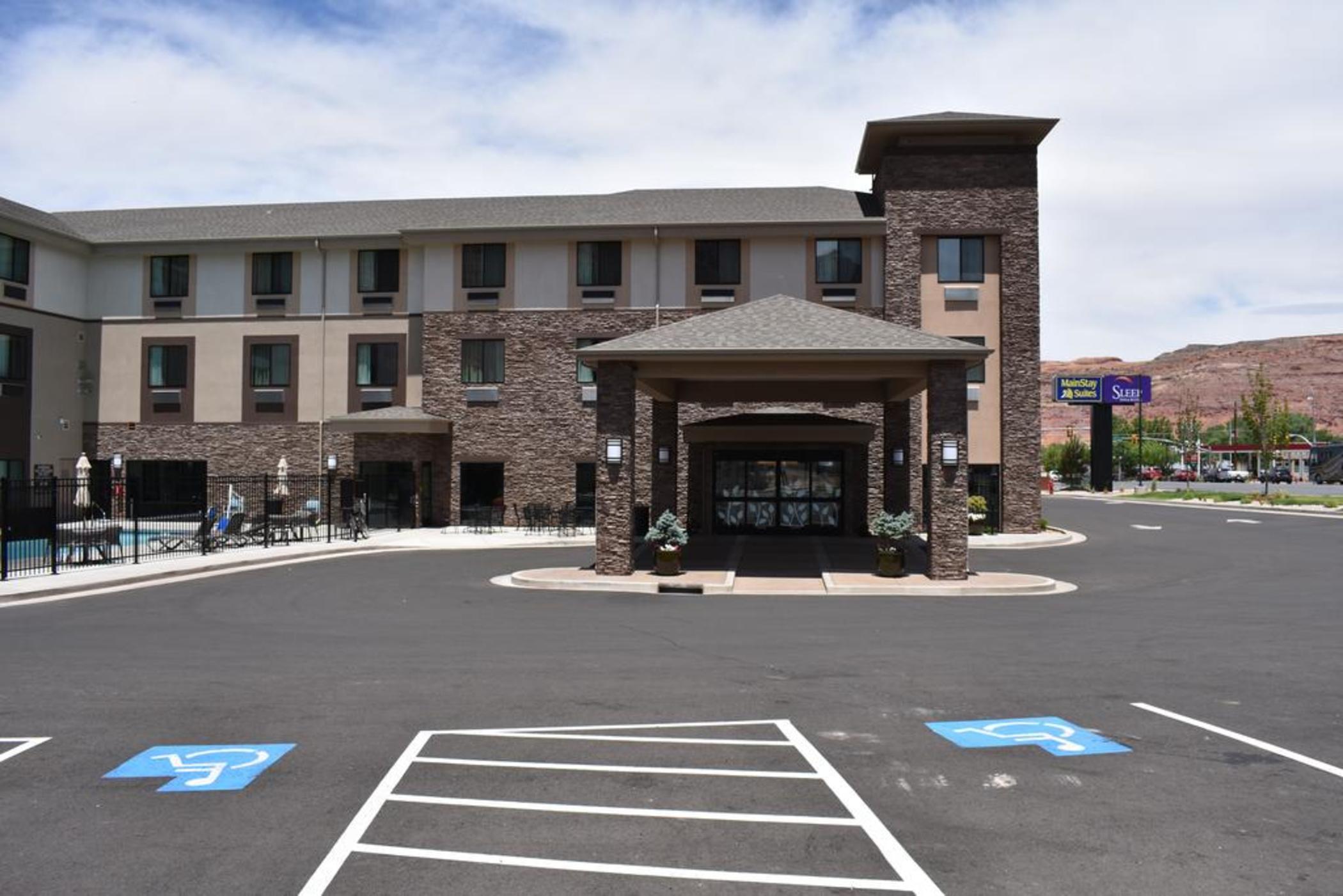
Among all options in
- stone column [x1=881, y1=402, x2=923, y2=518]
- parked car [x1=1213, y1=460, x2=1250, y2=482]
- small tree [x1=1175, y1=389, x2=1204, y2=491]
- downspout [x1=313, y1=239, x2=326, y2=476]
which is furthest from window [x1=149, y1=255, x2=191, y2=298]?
parked car [x1=1213, y1=460, x2=1250, y2=482]

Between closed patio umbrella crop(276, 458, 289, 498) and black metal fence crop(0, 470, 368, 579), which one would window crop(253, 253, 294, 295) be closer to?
closed patio umbrella crop(276, 458, 289, 498)

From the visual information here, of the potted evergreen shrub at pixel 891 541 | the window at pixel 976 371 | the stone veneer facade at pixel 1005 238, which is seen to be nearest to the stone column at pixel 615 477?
the potted evergreen shrub at pixel 891 541

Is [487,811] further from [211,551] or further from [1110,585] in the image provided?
[211,551]

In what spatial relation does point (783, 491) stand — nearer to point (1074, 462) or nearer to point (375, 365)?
point (375, 365)

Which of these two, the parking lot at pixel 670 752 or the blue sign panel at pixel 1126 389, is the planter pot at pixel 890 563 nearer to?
the parking lot at pixel 670 752

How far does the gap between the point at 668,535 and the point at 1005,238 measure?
18571 mm

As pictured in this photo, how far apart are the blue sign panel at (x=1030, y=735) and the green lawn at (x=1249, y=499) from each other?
46.2m

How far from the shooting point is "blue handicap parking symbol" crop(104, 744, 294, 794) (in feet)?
A: 21.0

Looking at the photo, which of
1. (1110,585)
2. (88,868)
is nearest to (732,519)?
(1110,585)

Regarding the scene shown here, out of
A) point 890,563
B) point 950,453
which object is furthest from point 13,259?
point 950,453

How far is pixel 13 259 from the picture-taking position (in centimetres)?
3234

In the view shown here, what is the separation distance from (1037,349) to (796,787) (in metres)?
27.3

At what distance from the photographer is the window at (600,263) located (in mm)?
32281

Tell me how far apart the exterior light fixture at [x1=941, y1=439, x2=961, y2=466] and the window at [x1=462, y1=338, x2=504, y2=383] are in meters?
18.9
